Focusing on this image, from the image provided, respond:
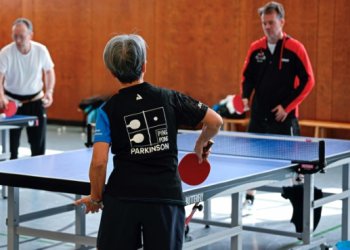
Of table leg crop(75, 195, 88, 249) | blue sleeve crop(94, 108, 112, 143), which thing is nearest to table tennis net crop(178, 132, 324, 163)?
table leg crop(75, 195, 88, 249)

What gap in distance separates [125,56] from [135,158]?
417 millimetres

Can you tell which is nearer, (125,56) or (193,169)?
(125,56)

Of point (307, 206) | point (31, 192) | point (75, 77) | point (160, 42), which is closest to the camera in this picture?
point (307, 206)

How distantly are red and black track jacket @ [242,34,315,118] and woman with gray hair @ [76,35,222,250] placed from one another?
3078 millimetres

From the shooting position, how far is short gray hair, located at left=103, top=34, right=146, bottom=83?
3191 mm

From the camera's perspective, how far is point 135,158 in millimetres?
3252

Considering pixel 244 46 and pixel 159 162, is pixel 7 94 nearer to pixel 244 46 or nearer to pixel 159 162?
pixel 244 46

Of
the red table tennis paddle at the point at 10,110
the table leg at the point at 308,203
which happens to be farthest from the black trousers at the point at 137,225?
the red table tennis paddle at the point at 10,110

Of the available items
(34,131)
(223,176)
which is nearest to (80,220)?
(223,176)

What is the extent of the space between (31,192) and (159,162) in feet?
14.9

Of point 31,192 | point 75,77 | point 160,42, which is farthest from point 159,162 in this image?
point 75,77

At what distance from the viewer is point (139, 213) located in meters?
3.26

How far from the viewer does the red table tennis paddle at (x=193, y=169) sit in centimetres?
364

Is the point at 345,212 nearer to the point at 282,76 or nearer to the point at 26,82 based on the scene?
the point at 282,76
